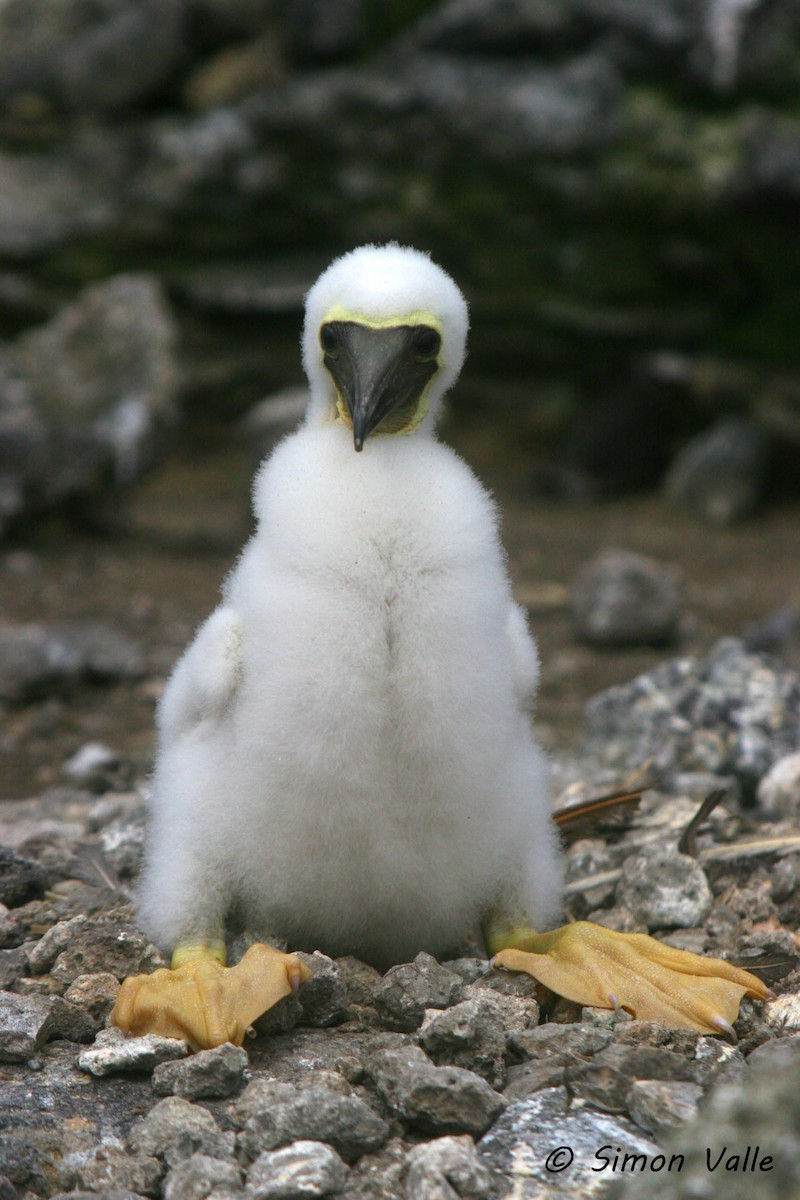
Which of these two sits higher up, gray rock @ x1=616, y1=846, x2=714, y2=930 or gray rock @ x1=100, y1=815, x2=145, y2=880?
gray rock @ x1=616, y1=846, x2=714, y2=930

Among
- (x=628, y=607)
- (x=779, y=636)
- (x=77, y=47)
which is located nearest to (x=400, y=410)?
(x=779, y=636)

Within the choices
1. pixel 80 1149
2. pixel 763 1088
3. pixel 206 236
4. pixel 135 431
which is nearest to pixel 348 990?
pixel 80 1149

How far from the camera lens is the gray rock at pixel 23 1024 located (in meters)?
2.82

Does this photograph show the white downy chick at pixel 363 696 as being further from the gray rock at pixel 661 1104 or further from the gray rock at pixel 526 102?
the gray rock at pixel 526 102

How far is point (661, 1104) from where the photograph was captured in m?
2.46

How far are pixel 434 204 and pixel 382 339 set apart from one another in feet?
25.0

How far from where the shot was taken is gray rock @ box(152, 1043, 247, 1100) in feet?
8.77

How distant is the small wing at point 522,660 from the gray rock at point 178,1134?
1.24m

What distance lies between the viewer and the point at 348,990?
315cm

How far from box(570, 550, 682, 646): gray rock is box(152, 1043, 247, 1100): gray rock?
5157mm

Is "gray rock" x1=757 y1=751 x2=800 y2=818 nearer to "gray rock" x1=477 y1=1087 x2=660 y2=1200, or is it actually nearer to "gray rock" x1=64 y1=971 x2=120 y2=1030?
"gray rock" x1=477 y1=1087 x2=660 y2=1200

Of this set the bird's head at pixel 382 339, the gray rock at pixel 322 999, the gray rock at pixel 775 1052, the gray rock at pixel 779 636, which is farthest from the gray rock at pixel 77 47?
the gray rock at pixel 775 1052

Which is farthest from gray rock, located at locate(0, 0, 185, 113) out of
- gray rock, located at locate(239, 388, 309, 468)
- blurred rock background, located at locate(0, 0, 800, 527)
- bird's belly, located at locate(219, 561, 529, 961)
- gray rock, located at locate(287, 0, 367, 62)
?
bird's belly, located at locate(219, 561, 529, 961)

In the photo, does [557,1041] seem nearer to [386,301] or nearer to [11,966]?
[11,966]
